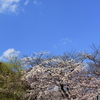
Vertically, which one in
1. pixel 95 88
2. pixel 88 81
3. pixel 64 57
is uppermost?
pixel 64 57

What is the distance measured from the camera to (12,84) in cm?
1093

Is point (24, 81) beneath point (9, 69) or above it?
beneath

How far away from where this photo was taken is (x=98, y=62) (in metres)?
11.9

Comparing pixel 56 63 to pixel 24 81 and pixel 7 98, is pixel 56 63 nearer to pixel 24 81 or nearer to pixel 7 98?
pixel 24 81

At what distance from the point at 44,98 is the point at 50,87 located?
40.7 inches

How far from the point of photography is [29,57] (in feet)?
44.8

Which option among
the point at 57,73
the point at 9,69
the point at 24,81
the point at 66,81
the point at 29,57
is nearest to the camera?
the point at 66,81

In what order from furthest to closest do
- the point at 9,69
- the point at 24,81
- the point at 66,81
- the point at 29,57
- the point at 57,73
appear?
the point at 29,57 → the point at 9,69 → the point at 24,81 → the point at 57,73 → the point at 66,81

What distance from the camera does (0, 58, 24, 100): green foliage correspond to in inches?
422

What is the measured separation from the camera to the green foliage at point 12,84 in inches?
422

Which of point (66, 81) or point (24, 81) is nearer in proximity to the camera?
point (66, 81)

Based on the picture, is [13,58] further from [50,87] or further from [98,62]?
[98,62]

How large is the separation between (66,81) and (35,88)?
9.16ft

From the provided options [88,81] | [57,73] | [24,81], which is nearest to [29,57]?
[24,81]
